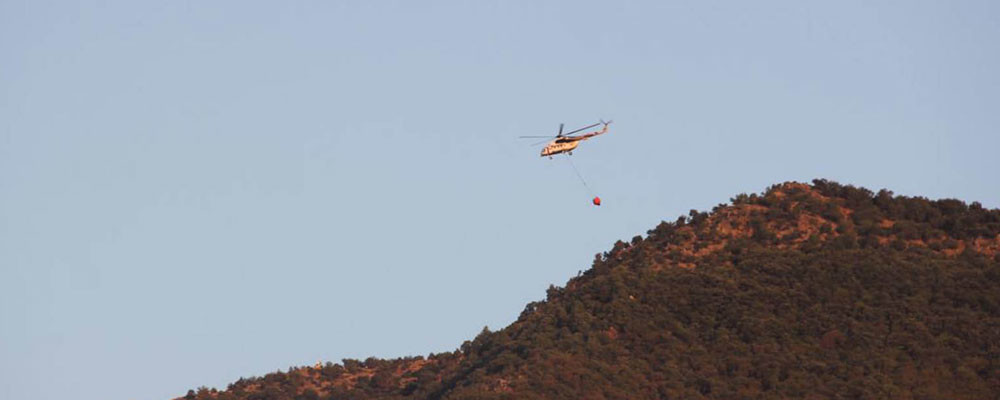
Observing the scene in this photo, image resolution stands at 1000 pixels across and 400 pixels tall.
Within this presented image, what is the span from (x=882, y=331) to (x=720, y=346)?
8.56 meters

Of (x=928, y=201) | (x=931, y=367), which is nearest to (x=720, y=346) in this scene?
(x=931, y=367)

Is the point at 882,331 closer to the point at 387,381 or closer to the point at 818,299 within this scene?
the point at 818,299

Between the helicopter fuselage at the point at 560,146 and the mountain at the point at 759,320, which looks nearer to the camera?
the mountain at the point at 759,320

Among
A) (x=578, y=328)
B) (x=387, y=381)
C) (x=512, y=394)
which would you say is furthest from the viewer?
(x=387, y=381)

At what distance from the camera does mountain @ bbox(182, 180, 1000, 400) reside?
10881 cm

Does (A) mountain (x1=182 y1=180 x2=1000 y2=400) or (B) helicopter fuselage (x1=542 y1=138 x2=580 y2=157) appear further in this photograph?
(B) helicopter fuselage (x1=542 y1=138 x2=580 y2=157)

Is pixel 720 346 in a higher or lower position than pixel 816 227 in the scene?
lower

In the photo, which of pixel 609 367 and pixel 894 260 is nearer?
pixel 609 367

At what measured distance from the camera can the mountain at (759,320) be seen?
109 metres

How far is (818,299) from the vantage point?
117 m

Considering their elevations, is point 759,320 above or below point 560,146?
below

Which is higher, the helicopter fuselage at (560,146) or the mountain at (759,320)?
the helicopter fuselage at (560,146)

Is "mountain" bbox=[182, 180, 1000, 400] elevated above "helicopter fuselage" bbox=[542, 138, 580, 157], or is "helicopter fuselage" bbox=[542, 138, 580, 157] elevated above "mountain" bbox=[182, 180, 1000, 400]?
"helicopter fuselage" bbox=[542, 138, 580, 157]

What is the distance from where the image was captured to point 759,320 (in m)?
115
